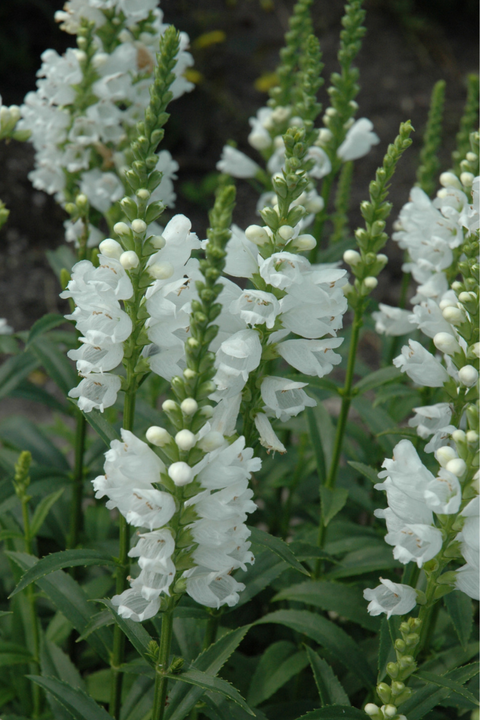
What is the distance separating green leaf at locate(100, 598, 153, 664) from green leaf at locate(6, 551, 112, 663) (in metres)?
0.54

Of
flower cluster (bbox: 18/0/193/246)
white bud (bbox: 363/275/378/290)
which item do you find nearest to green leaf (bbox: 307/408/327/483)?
white bud (bbox: 363/275/378/290)

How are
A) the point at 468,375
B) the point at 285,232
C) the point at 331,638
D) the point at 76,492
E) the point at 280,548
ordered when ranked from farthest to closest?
the point at 76,492 → the point at 331,638 → the point at 468,375 → the point at 280,548 → the point at 285,232

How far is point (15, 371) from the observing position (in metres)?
4.46

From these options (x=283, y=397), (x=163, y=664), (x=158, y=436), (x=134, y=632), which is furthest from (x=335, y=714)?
(x=158, y=436)

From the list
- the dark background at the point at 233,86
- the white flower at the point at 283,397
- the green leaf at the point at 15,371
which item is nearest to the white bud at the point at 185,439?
the white flower at the point at 283,397

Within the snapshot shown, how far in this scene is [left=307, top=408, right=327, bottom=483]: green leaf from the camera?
3776 millimetres

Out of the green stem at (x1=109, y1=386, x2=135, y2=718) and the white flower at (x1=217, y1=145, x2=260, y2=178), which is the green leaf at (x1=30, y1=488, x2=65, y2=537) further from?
the white flower at (x1=217, y1=145, x2=260, y2=178)

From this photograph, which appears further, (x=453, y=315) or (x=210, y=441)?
(x=453, y=315)

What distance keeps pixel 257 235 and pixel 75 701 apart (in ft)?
6.79

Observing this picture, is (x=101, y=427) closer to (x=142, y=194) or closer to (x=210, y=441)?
(x=210, y=441)

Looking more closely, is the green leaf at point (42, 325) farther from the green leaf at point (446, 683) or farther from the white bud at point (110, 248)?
the green leaf at point (446, 683)

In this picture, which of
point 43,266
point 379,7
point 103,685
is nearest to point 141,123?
point 103,685

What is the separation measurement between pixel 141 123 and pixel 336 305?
96cm

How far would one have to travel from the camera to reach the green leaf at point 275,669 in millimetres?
3449
